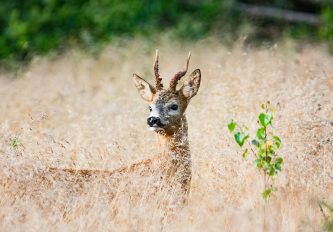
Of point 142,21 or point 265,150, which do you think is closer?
point 265,150

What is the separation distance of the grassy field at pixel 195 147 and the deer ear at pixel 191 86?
16.7 inches

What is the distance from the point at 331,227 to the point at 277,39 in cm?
902

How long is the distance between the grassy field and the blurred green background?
7.97 ft

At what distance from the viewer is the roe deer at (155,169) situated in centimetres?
636

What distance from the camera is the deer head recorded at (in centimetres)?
711

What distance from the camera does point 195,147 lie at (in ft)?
24.6

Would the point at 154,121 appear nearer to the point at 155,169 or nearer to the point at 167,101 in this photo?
the point at 167,101

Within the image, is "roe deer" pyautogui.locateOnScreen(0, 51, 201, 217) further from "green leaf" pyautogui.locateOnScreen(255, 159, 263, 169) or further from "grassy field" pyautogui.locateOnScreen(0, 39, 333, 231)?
"green leaf" pyautogui.locateOnScreen(255, 159, 263, 169)

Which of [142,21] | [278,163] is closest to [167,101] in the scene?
[278,163]

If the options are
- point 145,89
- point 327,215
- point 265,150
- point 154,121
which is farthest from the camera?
point 145,89

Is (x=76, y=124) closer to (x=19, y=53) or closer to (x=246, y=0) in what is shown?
(x=19, y=53)

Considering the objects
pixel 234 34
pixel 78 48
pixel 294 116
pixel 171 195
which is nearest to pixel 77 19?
pixel 78 48

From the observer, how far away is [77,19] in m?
Answer: 14.7

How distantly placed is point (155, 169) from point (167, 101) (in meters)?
0.77
